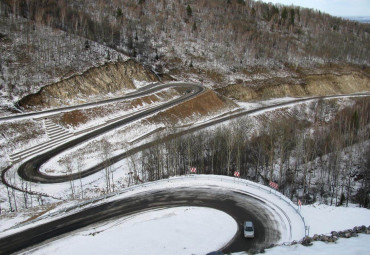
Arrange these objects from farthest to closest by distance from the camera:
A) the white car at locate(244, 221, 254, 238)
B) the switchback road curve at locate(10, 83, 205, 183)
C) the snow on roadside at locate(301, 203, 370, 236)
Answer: the switchback road curve at locate(10, 83, 205, 183)
the snow on roadside at locate(301, 203, 370, 236)
the white car at locate(244, 221, 254, 238)

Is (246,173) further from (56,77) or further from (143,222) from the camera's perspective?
(56,77)

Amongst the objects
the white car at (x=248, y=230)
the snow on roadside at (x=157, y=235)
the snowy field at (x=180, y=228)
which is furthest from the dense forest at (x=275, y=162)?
the white car at (x=248, y=230)

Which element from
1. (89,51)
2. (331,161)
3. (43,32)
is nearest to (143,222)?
(331,161)

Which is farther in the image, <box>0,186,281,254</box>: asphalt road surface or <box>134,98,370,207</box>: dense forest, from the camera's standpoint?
<box>134,98,370,207</box>: dense forest

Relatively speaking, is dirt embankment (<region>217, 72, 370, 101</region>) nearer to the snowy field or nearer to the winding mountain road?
the winding mountain road

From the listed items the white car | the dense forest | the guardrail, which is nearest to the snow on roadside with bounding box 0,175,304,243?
the guardrail

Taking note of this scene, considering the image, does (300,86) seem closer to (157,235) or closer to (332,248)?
(157,235)
